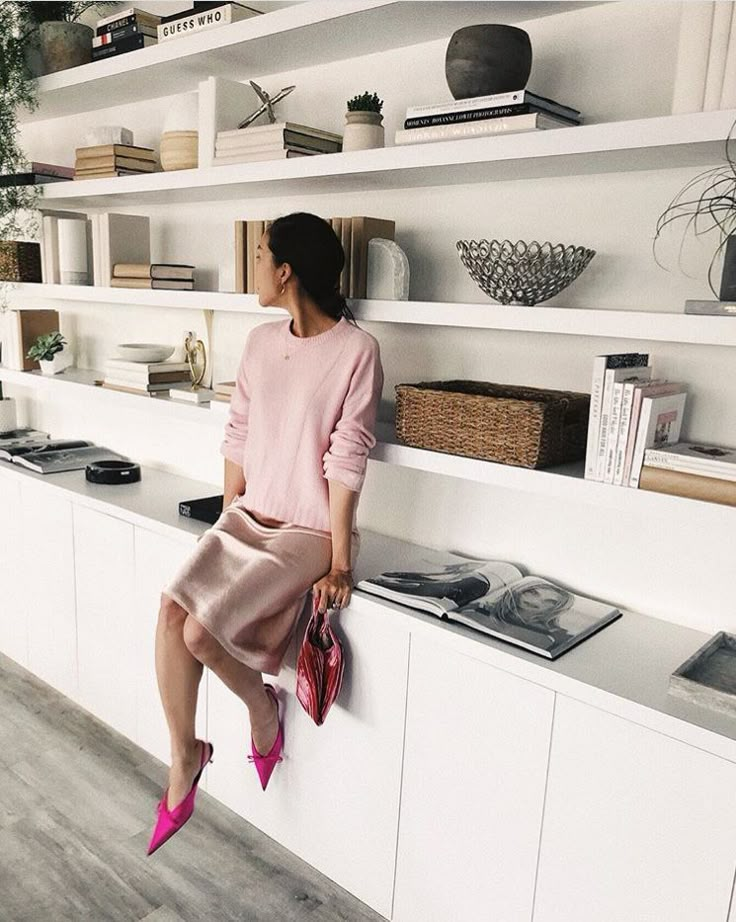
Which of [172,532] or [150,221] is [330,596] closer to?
[172,532]

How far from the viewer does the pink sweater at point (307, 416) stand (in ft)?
5.98

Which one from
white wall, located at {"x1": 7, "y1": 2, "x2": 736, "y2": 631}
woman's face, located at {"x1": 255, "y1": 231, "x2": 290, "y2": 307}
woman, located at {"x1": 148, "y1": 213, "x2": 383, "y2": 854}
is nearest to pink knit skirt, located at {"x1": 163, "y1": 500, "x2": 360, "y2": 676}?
woman, located at {"x1": 148, "y1": 213, "x2": 383, "y2": 854}

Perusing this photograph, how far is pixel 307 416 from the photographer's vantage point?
1.86m

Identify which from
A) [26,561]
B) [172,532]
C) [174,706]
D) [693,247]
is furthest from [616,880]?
[26,561]

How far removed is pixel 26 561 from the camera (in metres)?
2.73

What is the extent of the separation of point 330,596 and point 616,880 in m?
0.76

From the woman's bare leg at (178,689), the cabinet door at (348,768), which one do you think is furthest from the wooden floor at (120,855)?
the woman's bare leg at (178,689)

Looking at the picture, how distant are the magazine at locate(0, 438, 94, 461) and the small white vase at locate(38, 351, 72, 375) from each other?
267 mm

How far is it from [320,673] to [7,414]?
7.07ft

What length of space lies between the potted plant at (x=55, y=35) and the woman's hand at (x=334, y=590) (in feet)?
6.26

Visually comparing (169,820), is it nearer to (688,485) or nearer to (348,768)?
(348,768)

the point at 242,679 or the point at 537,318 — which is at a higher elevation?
the point at 537,318

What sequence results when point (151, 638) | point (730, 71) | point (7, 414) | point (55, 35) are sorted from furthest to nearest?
point (7, 414) → point (55, 35) → point (151, 638) → point (730, 71)

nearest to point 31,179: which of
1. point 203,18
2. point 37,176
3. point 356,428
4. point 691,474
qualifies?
point 37,176
